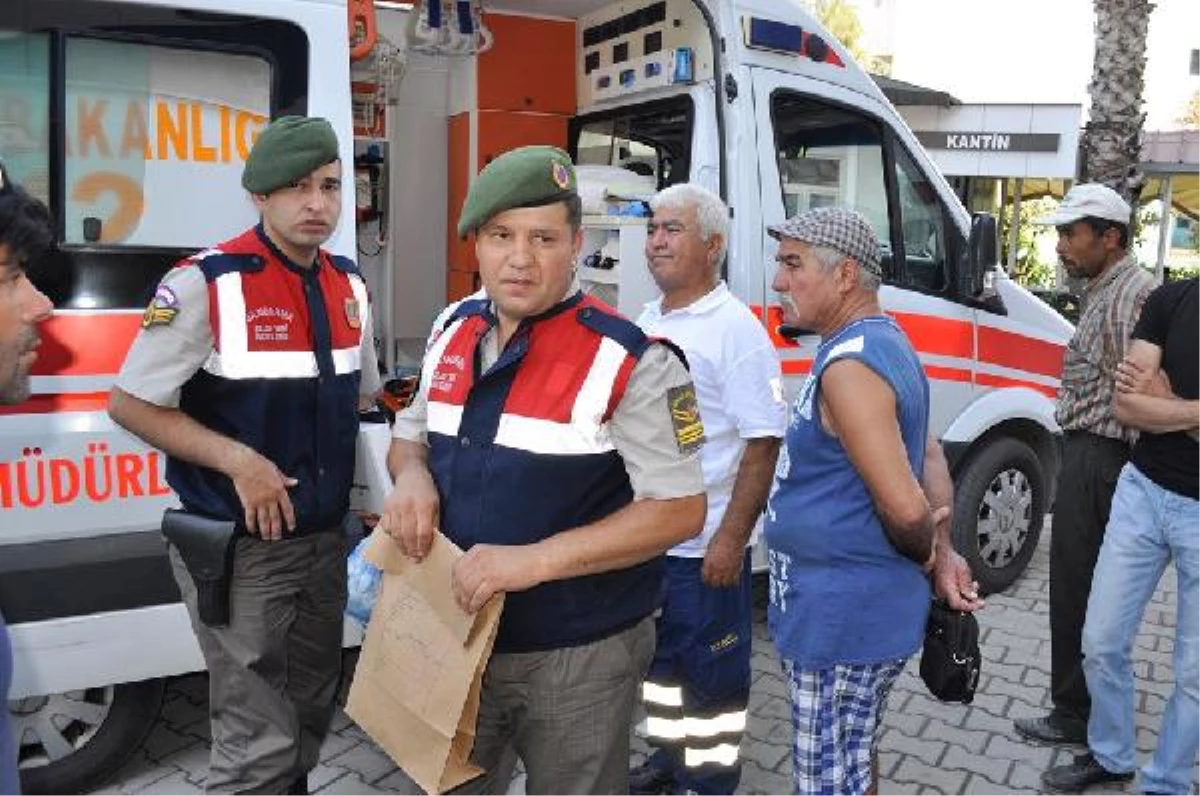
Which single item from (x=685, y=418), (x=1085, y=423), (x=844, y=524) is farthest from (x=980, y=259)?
(x=685, y=418)

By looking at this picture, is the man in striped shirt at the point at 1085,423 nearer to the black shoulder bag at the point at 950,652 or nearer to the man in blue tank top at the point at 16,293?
the black shoulder bag at the point at 950,652

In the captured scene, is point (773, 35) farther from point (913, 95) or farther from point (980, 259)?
point (913, 95)

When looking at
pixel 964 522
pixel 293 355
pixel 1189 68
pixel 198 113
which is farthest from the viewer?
pixel 1189 68

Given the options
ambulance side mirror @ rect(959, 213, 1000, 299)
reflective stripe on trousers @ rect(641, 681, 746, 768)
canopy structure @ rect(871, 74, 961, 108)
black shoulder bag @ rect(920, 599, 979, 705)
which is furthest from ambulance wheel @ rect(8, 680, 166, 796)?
canopy structure @ rect(871, 74, 961, 108)

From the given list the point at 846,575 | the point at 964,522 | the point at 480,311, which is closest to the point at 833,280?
the point at 846,575

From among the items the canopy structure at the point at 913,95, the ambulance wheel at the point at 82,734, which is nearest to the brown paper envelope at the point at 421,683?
the ambulance wheel at the point at 82,734

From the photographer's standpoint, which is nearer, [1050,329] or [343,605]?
[343,605]

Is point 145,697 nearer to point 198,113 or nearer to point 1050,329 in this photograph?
point 198,113

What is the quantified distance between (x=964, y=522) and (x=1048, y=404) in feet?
2.41

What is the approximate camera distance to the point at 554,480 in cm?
178

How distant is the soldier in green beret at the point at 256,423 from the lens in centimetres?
229

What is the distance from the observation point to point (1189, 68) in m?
32.5

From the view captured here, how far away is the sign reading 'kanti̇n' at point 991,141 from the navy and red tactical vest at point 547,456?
13.8 metres

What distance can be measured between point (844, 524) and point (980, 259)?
2.56m
